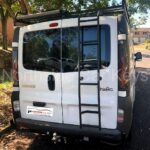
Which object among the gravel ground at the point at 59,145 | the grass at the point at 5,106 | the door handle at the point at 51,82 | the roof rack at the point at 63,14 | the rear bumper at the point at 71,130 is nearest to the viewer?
the rear bumper at the point at 71,130

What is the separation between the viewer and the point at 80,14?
5.91 m

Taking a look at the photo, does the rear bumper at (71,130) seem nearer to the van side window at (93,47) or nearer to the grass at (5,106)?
the van side window at (93,47)

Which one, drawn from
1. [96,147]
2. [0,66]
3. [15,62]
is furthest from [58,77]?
[0,66]

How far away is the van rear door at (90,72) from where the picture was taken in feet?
18.4

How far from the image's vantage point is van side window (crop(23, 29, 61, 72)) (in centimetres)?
603

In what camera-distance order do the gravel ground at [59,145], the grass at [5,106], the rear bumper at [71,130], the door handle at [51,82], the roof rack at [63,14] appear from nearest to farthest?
the rear bumper at [71,130], the roof rack at [63,14], the door handle at [51,82], the gravel ground at [59,145], the grass at [5,106]

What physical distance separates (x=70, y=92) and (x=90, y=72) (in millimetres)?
494

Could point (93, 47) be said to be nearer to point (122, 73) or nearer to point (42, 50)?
point (122, 73)

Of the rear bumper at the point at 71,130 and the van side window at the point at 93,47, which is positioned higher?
the van side window at the point at 93,47

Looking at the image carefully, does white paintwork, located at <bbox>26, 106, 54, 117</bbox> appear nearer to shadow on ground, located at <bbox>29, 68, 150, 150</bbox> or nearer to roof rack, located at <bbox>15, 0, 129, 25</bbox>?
shadow on ground, located at <bbox>29, 68, 150, 150</bbox>

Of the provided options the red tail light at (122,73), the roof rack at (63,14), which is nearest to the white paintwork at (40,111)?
the red tail light at (122,73)

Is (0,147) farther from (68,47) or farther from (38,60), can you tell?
(68,47)

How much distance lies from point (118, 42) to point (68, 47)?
847 mm

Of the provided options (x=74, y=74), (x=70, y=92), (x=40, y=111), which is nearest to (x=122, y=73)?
(x=74, y=74)
